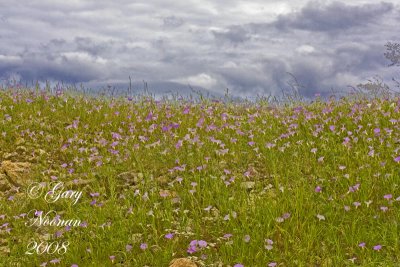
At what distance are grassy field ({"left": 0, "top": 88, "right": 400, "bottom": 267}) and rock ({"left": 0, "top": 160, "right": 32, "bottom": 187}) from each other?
0.08 ft

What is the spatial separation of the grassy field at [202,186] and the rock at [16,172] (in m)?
0.03

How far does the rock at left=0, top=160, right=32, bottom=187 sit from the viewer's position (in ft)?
26.4

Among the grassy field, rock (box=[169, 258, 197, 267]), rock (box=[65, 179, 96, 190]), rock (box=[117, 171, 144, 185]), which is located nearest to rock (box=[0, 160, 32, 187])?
the grassy field

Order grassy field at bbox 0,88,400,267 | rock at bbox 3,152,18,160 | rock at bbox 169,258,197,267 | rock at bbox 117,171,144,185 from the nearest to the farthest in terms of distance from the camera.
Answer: rock at bbox 169,258,197,267 < grassy field at bbox 0,88,400,267 < rock at bbox 117,171,144,185 < rock at bbox 3,152,18,160

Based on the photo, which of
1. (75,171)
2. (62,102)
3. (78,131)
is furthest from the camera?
(62,102)

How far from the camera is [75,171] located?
830cm

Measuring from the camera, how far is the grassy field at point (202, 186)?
552cm

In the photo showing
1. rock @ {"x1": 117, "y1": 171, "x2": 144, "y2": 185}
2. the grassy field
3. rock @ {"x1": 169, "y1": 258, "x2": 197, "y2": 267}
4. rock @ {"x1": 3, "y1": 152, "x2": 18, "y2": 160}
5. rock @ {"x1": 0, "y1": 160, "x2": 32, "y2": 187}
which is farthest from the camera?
rock @ {"x1": 3, "y1": 152, "x2": 18, "y2": 160}

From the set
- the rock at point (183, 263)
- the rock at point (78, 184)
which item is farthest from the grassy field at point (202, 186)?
the rock at point (183, 263)

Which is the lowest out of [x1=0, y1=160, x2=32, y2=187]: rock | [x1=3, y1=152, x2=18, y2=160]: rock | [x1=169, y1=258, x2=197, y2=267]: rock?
[x1=0, y1=160, x2=32, y2=187]: rock

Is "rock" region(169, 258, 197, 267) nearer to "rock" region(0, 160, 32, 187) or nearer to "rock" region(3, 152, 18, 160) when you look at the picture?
"rock" region(0, 160, 32, 187)

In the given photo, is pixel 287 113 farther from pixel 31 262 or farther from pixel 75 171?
pixel 31 262

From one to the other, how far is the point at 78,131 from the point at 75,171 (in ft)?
5.55

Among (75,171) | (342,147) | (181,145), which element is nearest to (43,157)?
(75,171)
